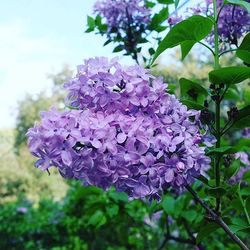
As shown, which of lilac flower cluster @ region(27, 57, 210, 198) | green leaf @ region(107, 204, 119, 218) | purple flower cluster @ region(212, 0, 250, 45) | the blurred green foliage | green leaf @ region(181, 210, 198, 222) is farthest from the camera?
green leaf @ region(107, 204, 119, 218)

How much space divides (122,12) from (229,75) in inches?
51.1

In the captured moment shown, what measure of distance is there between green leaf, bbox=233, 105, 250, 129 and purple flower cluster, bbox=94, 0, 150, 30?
1188mm

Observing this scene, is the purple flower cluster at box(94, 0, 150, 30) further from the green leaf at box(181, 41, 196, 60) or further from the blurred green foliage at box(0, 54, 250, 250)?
the green leaf at box(181, 41, 196, 60)

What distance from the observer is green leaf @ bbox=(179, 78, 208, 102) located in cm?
129

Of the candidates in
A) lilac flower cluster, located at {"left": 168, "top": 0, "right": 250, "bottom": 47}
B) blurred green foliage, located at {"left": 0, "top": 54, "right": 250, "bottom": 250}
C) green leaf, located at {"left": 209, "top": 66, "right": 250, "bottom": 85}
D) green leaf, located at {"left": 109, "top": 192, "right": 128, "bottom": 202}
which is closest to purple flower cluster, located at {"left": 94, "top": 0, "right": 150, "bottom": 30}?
blurred green foliage, located at {"left": 0, "top": 54, "right": 250, "bottom": 250}

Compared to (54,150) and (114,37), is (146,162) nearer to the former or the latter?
(54,150)

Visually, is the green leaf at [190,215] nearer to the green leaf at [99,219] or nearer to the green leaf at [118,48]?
the green leaf at [99,219]

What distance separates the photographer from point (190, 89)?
1.32 metres

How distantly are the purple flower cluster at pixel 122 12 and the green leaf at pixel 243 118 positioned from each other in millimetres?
1188

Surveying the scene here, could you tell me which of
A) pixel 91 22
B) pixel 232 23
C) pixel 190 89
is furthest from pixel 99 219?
pixel 190 89

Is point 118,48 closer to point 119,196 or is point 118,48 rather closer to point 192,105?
point 119,196

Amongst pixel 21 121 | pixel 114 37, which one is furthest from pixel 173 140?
pixel 21 121

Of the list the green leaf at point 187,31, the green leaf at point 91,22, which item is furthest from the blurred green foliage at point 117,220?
the green leaf at point 91,22

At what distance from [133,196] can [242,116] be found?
38 cm
